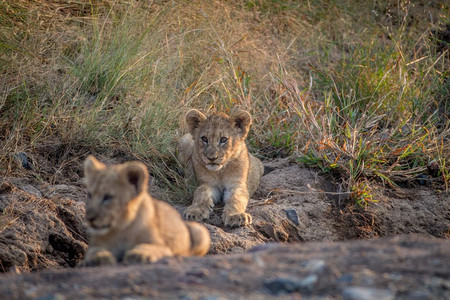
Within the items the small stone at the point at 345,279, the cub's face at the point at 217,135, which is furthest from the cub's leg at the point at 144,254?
the cub's face at the point at 217,135

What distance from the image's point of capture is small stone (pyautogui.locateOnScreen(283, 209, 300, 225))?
7.36m

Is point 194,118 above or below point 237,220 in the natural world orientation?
above

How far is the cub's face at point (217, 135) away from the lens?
742 cm

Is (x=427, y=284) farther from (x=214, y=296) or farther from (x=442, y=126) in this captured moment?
(x=442, y=126)

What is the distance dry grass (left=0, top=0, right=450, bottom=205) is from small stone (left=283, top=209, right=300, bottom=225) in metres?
0.83

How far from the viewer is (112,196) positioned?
3891 millimetres

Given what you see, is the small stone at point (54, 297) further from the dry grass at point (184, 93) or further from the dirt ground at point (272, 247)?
the dry grass at point (184, 93)

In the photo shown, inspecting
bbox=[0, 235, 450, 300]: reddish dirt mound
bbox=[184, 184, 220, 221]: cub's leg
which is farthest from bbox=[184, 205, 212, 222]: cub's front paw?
bbox=[0, 235, 450, 300]: reddish dirt mound

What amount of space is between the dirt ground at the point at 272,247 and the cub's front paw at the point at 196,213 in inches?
4.5

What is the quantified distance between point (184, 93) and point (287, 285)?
19.7 feet

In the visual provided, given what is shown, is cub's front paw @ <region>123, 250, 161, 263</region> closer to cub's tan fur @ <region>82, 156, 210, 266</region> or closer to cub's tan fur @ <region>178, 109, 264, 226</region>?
cub's tan fur @ <region>82, 156, 210, 266</region>

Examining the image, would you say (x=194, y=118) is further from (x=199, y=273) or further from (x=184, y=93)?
(x=199, y=273)

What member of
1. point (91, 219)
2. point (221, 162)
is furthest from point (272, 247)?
point (221, 162)

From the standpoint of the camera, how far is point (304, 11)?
12.5m
